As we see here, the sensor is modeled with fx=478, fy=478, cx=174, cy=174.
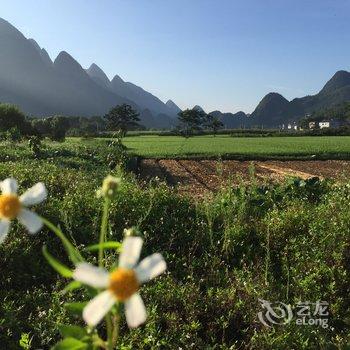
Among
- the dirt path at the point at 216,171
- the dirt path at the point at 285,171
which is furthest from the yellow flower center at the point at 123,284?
the dirt path at the point at 285,171

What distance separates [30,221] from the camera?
1.08 metres

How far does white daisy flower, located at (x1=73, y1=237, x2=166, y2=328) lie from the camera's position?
0.88 m

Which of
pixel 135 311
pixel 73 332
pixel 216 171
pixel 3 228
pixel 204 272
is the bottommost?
pixel 216 171

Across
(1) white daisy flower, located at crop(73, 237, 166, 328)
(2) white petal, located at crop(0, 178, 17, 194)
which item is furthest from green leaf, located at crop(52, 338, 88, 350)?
(2) white petal, located at crop(0, 178, 17, 194)

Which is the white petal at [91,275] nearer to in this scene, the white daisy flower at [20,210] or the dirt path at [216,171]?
the white daisy flower at [20,210]

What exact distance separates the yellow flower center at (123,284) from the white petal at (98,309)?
14 mm

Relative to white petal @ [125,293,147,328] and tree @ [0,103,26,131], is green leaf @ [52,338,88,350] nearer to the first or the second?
white petal @ [125,293,147,328]

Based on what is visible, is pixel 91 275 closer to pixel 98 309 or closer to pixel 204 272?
pixel 98 309

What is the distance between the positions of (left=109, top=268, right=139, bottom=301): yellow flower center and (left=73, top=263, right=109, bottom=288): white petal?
14mm

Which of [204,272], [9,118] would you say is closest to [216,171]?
[204,272]

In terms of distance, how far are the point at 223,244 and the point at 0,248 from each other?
246cm

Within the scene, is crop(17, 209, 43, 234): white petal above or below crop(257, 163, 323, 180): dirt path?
above

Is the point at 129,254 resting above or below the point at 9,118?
below

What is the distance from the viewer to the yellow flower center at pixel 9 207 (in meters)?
1.10
